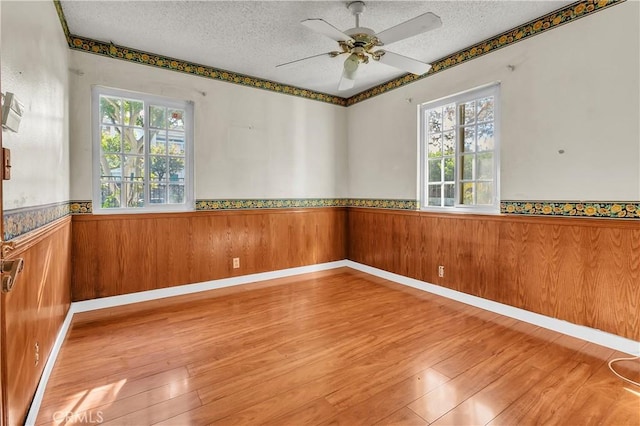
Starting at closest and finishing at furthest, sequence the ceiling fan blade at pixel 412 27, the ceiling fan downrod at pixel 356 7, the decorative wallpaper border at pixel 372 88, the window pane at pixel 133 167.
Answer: the ceiling fan blade at pixel 412 27 → the ceiling fan downrod at pixel 356 7 → the decorative wallpaper border at pixel 372 88 → the window pane at pixel 133 167

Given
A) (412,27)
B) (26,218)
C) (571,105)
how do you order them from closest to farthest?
(26,218)
(412,27)
(571,105)

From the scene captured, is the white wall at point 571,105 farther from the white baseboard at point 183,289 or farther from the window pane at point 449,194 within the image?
the white baseboard at point 183,289

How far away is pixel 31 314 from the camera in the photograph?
168 centimetres

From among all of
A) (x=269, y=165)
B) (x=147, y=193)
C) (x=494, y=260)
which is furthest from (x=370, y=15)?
(x=147, y=193)

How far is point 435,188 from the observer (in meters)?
3.84

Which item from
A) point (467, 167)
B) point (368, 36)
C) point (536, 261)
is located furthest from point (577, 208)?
point (368, 36)

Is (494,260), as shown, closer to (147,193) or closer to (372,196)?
(372,196)

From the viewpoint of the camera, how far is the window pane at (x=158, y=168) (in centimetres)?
353

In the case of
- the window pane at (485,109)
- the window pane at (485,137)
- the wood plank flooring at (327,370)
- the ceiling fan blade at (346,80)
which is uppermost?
the ceiling fan blade at (346,80)

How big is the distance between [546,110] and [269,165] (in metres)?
2.99

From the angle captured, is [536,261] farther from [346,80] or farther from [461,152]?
[346,80]

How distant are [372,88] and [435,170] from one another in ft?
4.96

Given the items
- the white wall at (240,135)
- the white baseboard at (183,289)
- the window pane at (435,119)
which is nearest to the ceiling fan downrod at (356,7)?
the window pane at (435,119)

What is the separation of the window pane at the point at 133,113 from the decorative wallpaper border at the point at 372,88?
0.42 meters
